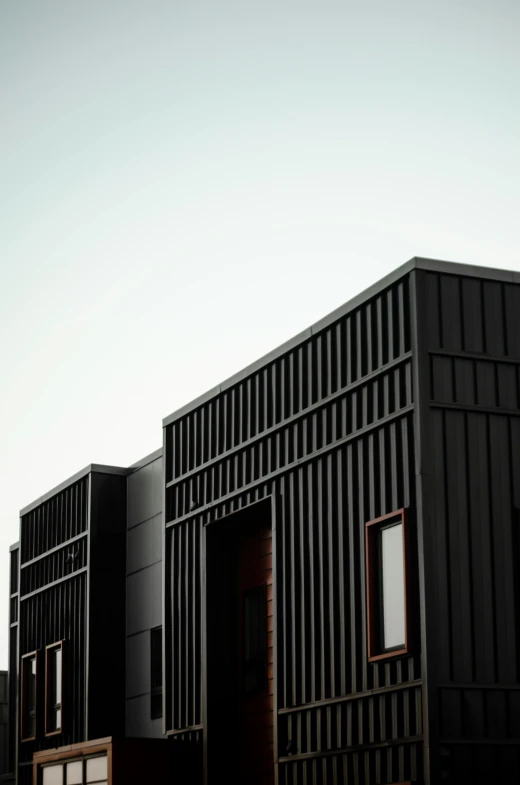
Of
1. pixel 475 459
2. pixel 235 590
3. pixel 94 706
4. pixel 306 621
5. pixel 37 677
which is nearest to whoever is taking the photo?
pixel 475 459

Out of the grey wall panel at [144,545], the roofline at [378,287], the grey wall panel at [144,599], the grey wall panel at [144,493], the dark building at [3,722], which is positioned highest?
the roofline at [378,287]

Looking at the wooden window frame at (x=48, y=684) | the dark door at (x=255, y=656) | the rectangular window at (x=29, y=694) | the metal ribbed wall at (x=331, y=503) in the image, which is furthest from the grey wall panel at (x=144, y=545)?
the dark door at (x=255, y=656)

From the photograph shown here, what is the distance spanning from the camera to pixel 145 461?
2641 cm

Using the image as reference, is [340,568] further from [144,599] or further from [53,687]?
[53,687]

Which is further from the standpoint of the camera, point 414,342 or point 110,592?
point 110,592

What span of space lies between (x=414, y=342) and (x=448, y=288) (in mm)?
921

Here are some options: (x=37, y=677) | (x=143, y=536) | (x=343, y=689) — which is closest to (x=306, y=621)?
(x=343, y=689)

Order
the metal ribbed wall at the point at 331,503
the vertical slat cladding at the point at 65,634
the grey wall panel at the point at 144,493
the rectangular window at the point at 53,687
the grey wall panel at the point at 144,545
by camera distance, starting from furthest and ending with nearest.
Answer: the rectangular window at the point at 53,687, the vertical slat cladding at the point at 65,634, the grey wall panel at the point at 144,493, the grey wall panel at the point at 144,545, the metal ribbed wall at the point at 331,503

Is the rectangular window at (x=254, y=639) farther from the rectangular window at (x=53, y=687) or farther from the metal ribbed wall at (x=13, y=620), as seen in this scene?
the metal ribbed wall at (x=13, y=620)

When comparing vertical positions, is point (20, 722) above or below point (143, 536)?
below

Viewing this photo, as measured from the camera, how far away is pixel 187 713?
2225 cm

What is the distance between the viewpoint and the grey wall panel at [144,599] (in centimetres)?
2528

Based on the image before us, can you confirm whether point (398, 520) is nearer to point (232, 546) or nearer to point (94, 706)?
point (232, 546)

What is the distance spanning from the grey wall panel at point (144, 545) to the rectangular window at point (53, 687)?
7.89 ft
